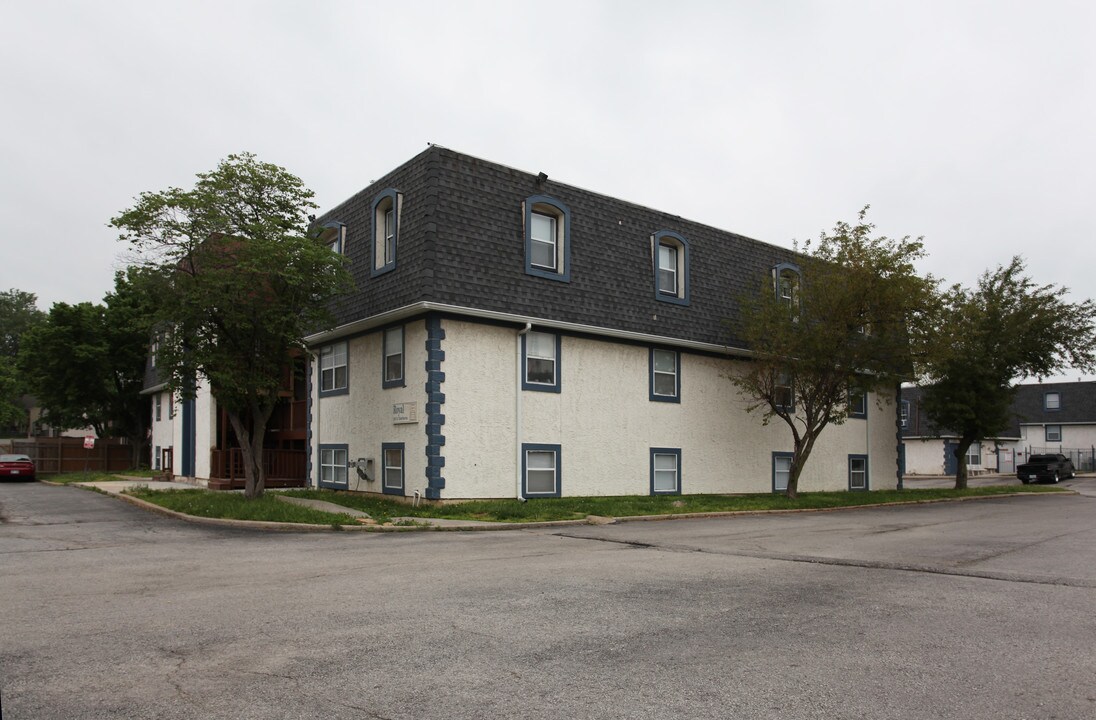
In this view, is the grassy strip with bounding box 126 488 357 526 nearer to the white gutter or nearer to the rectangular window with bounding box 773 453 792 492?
Answer: the white gutter

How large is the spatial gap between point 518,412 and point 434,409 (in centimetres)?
223

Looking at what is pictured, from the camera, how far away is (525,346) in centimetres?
1995

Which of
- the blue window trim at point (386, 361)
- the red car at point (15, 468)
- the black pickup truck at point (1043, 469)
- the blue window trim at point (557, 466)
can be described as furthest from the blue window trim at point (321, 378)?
the black pickup truck at point (1043, 469)

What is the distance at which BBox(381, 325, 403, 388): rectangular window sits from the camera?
65.4 ft

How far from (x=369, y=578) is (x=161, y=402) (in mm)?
33620

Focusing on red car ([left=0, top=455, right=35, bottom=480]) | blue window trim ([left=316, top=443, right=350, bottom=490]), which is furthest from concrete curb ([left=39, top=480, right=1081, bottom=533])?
red car ([left=0, top=455, right=35, bottom=480])

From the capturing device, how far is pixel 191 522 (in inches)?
641

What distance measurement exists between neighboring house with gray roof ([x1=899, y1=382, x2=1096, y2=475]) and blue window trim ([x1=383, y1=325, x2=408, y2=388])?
153 feet

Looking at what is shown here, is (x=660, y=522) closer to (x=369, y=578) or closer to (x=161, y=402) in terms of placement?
(x=369, y=578)

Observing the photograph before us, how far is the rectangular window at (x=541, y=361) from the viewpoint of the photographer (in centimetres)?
1997

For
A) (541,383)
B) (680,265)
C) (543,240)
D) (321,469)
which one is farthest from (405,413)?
(680,265)

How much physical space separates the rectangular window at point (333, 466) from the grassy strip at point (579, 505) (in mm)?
484

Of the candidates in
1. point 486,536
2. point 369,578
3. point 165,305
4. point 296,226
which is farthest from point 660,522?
point 165,305

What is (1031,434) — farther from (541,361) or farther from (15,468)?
(15,468)
